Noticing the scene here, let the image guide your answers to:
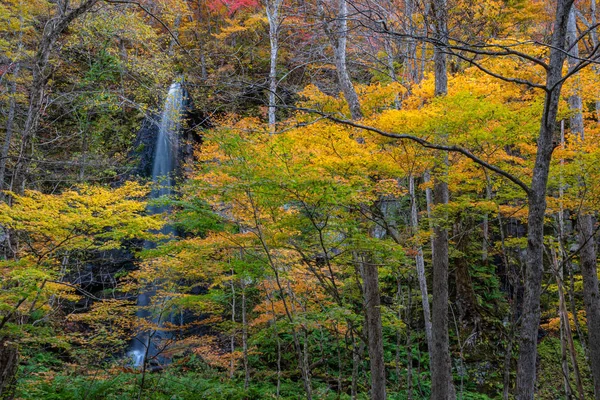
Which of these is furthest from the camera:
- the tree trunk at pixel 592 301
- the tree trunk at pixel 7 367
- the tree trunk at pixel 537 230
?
the tree trunk at pixel 592 301

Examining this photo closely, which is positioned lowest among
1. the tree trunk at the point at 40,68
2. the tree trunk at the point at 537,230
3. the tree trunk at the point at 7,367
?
the tree trunk at the point at 7,367

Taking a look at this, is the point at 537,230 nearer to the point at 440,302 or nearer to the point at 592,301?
the point at 440,302

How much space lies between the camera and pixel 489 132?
237 inches

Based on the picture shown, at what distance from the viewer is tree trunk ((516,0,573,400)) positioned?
351 centimetres

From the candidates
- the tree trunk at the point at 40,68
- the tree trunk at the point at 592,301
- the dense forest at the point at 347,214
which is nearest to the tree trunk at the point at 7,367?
the dense forest at the point at 347,214

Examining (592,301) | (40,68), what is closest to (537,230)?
(592,301)

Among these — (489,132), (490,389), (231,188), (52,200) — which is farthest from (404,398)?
(52,200)

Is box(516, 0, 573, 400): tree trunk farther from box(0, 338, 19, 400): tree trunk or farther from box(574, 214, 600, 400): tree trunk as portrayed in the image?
box(0, 338, 19, 400): tree trunk

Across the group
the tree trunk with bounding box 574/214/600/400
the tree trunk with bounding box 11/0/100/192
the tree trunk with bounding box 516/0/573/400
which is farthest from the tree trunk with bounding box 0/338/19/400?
the tree trunk with bounding box 574/214/600/400

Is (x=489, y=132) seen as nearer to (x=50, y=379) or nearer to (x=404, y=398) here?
(x=404, y=398)

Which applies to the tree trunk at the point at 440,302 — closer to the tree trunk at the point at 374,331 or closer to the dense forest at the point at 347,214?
the dense forest at the point at 347,214

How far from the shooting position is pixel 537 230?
3.60 metres

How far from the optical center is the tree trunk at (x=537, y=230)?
3506 mm

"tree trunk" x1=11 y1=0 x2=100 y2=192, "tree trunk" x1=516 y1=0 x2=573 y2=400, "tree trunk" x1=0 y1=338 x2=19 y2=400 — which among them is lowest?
"tree trunk" x1=0 y1=338 x2=19 y2=400
